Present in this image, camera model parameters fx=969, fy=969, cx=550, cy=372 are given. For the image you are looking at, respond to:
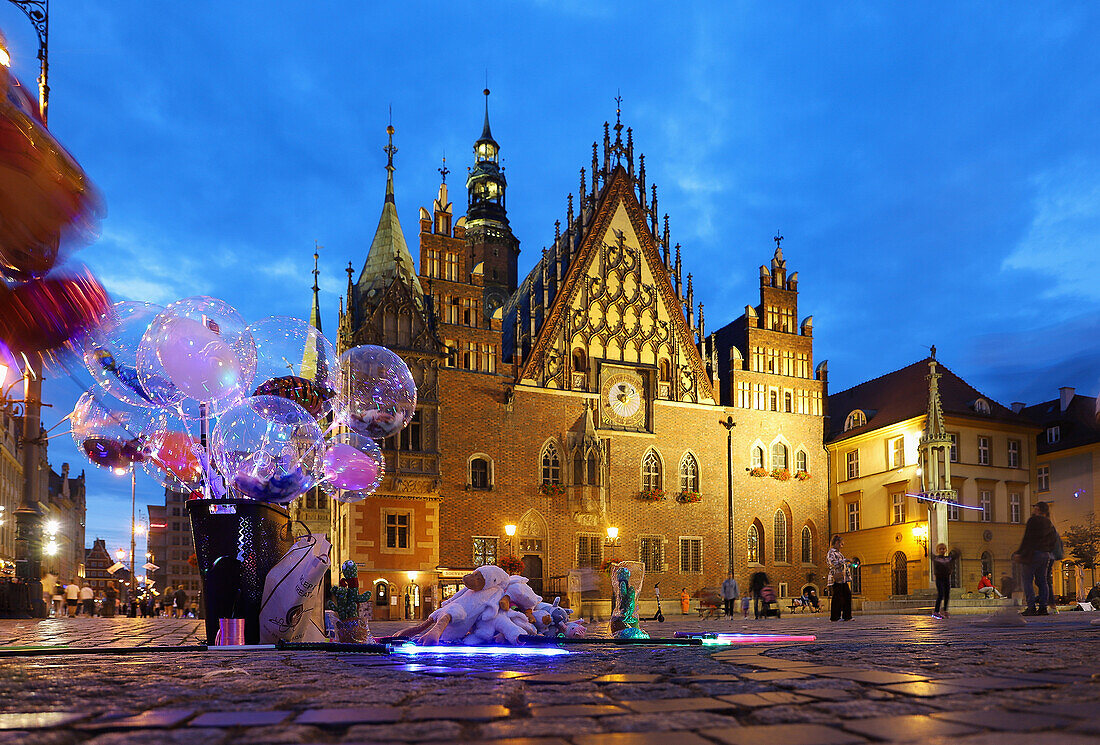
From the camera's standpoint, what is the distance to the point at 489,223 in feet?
188

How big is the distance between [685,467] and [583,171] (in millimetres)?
12821

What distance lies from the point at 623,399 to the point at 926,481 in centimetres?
1206

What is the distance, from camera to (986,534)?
38844mm

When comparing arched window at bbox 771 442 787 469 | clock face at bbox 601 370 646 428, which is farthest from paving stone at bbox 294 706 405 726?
arched window at bbox 771 442 787 469

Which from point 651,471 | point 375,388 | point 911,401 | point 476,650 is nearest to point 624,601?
point 375,388

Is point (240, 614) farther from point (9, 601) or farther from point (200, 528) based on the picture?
point (9, 601)

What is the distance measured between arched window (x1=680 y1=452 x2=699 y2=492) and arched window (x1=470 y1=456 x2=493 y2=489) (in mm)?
8098

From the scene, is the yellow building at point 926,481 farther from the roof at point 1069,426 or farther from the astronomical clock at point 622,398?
the astronomical clock at point 622,398

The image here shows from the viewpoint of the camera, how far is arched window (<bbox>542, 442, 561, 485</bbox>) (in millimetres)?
36500

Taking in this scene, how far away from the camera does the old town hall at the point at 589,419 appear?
34.2 metres

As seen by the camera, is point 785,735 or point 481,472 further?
point 481,472

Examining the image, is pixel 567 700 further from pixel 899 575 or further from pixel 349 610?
pixel 899 575

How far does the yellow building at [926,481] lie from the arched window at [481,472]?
15.7 metres

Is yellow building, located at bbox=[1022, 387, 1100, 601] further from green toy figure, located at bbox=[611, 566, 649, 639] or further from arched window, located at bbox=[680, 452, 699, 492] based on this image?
green toy figure, located at bbox=[611, 566, 649, 639]
